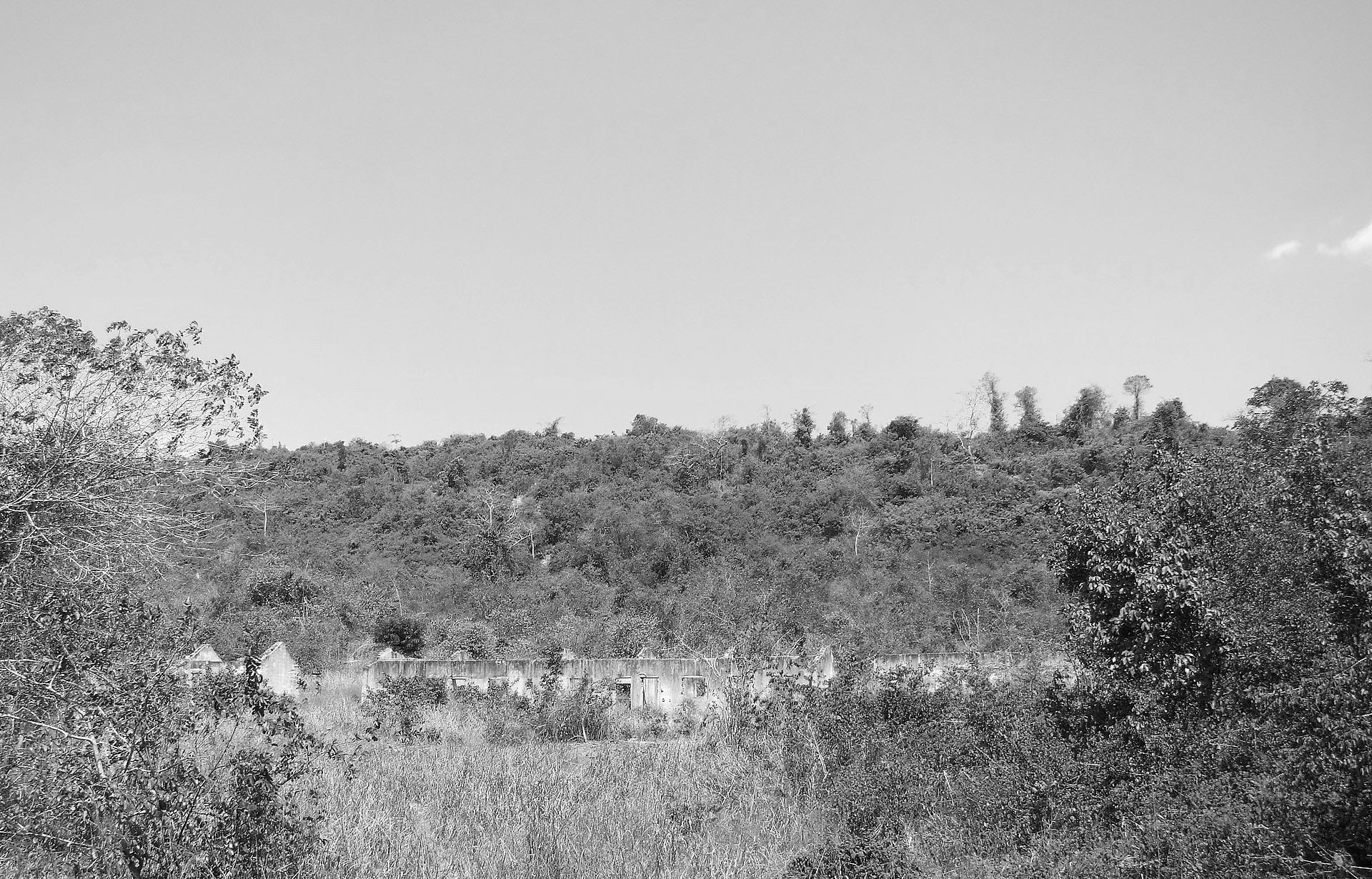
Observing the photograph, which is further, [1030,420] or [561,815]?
[1030,420]

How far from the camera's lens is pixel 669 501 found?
40594 millimetres

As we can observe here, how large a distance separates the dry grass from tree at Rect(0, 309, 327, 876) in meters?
0.85

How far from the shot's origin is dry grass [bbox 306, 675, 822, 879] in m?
6.02

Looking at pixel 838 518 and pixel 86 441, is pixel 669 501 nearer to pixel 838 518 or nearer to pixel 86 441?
pixel 838 518

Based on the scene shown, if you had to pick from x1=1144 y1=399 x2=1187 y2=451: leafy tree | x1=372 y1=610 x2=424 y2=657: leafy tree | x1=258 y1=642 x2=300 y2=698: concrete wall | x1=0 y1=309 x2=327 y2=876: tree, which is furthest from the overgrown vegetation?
x1=1144 y1=399 x2=1187 y2=451: leafy tree

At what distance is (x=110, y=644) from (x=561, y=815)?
3392mm

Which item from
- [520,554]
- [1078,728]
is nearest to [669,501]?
[520,554]

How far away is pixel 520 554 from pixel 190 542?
31.8 m

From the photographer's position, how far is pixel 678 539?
3688 centimetres

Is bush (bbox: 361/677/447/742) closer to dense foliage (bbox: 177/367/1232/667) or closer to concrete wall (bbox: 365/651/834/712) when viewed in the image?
concrete wall (bbox: 365/651/834/712)

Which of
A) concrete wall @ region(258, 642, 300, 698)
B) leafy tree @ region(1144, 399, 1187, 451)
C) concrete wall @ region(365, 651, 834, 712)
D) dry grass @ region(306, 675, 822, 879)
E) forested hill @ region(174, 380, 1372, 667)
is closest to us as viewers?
dry grass @ region(306, 675, 822, 879)

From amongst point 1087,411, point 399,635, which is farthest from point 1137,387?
point 399,635

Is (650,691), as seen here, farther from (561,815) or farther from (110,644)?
(110,644)

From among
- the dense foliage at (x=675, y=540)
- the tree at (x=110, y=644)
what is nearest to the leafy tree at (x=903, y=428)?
the dense foliage at (x=675, y=540)
